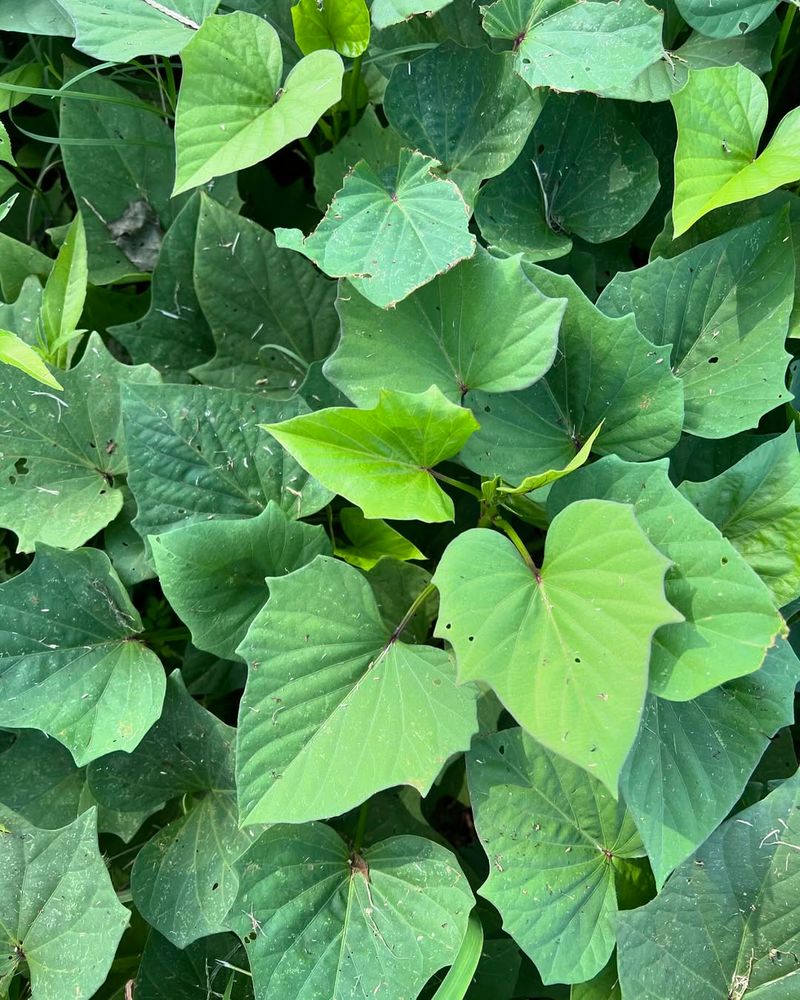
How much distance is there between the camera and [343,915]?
0.98m

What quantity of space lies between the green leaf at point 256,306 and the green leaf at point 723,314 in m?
0.40

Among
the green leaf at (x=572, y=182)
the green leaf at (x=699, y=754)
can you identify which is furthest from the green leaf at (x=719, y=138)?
the green leaf at (x=699, y=754)

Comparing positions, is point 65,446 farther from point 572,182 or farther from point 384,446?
point 572,182

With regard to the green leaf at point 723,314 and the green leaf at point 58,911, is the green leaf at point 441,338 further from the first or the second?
the green leaf at point 58,911

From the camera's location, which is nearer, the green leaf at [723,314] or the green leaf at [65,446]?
the green leaf at [723,314]

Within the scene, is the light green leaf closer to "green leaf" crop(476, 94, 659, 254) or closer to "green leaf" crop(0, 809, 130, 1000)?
"green leaf" crop(0, 809, 130, 1000)

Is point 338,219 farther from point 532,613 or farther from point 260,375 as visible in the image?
point 532,613

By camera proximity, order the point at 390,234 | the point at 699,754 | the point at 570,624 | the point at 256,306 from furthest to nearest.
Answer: the point at 256,306, the point at 390,234, the point at 699,754, the point at 570,624

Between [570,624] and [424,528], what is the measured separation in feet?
1.47

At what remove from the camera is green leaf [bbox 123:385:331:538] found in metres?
1.02

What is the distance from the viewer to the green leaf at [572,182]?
109cm

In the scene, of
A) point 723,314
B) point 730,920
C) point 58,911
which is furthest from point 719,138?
point 58,911

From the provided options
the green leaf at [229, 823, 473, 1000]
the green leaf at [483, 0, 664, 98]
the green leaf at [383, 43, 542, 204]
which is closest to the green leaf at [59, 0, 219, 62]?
the green leaf at [383, 43, 542, 204]

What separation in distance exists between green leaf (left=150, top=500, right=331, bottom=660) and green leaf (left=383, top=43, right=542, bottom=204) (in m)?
0.46
